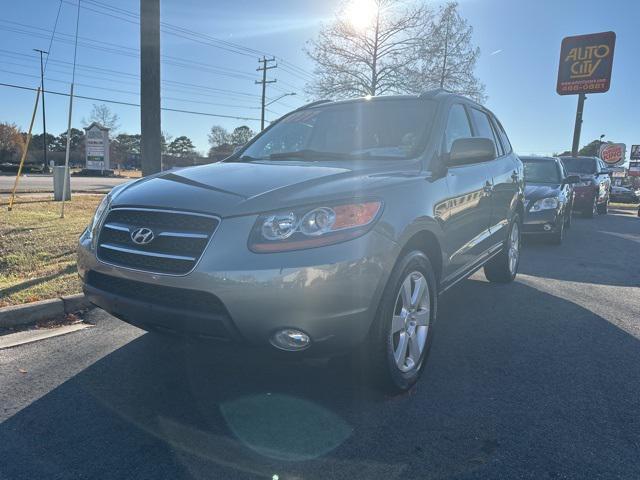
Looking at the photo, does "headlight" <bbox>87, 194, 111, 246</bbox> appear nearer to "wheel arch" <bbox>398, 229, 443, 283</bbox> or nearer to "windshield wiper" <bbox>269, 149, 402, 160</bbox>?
"windshield wiper" <bbox>269, 149, 402, 160</bbox>

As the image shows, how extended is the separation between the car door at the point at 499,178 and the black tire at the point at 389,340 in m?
2.01

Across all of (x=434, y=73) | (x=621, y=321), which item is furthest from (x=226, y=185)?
(x=434, y=73)

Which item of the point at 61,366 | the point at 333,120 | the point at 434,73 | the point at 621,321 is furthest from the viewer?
the point at 434,73

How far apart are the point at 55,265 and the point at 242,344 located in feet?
14.2

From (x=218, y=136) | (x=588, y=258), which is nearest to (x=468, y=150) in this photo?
(x=588, y=258)

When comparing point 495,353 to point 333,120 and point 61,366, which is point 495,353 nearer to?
point 333,120

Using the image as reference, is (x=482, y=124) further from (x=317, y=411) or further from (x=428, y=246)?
(x=317, y=411)

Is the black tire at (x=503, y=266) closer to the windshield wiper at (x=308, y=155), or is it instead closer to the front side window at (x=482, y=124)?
the front side window at (x=482, y=124)

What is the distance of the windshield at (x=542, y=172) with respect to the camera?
923 cm

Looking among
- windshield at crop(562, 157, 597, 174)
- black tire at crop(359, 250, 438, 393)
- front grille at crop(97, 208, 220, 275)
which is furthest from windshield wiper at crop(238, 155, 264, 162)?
windshield at crop(562, 157, 597, 174)

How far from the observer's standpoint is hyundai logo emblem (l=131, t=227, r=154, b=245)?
2.52 meters

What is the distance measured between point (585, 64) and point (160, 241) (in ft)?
86.4

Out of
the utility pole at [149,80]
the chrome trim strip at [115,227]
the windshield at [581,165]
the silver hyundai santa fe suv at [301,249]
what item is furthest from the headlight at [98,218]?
the windshield at [581,165]

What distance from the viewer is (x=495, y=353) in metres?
3.56
